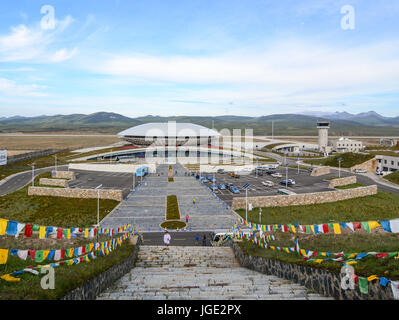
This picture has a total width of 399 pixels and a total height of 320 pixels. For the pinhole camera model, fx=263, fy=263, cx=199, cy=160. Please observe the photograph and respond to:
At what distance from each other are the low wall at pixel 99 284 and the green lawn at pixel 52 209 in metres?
18.1

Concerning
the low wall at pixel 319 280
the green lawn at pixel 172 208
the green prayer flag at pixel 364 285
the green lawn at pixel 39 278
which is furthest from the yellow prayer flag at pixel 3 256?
the green lawn at pixel 172 208

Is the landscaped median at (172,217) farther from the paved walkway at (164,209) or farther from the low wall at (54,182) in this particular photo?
the low wall at (54,182)

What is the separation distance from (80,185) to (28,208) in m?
11.5

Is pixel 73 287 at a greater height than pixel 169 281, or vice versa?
pixel 73 287

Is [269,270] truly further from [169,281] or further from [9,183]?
[9,183]

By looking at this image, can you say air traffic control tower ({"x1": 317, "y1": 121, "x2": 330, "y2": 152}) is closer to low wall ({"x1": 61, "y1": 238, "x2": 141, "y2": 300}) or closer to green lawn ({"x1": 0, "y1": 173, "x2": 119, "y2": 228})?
green lawn ({"x1": 0, "y1": 173, "x2": 119, "y2": 228})

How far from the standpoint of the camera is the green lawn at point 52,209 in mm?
29719

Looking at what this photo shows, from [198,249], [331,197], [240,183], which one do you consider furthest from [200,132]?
[198,249]

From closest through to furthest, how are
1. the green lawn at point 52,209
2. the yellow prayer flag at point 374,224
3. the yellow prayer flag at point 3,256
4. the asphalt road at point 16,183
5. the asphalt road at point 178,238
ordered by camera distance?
the yellow prayer flag at point 3,256 < the yellow prayer flag at point 374,224 < the asphalt road at point 178,238 < the green lawn at point 52,209 < the asphalt road at point 16,183

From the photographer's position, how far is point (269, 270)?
42.7 ft

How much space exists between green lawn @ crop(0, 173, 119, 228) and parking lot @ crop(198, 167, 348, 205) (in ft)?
58.6

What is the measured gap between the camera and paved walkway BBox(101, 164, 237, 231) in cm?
2912

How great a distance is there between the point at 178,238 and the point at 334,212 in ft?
69.0
